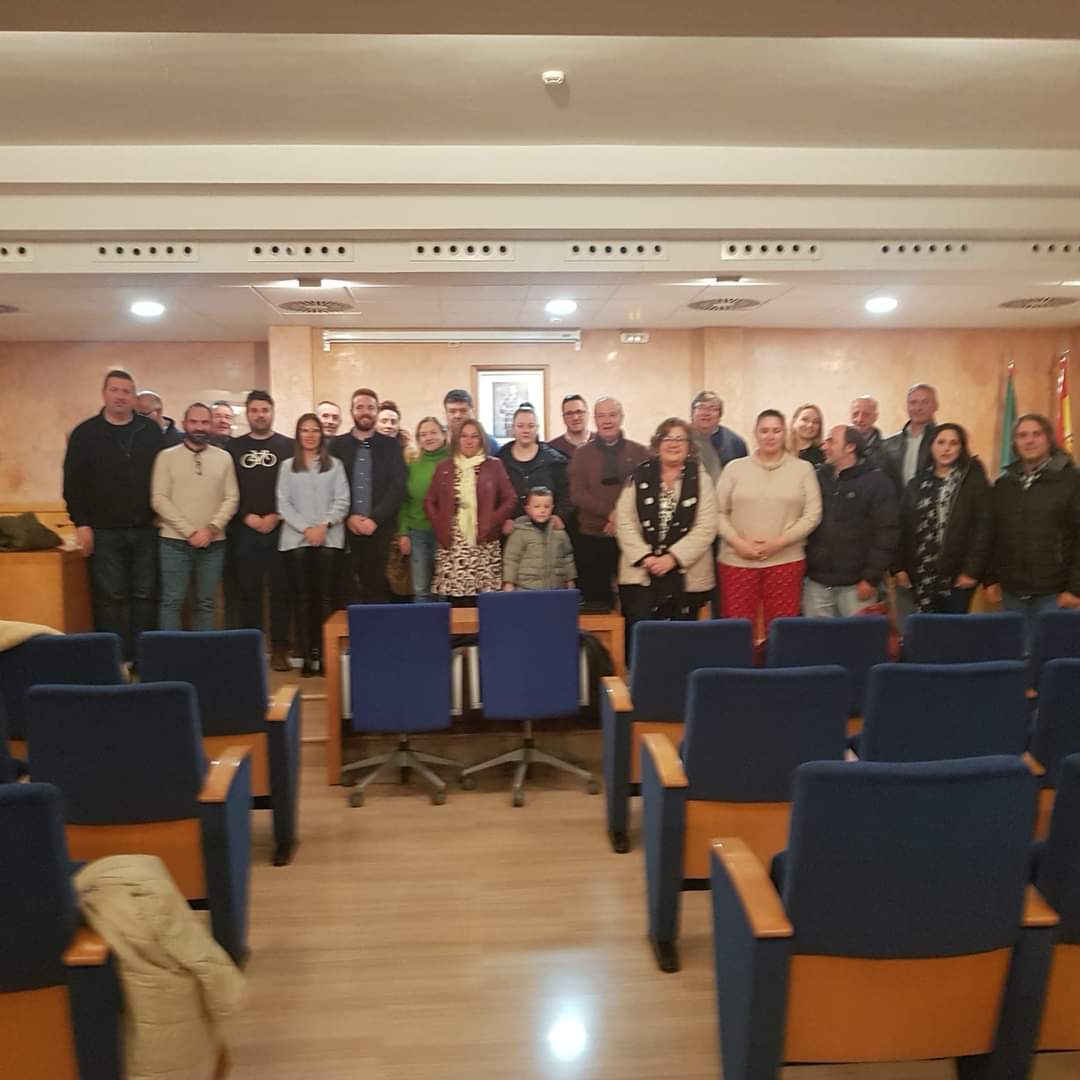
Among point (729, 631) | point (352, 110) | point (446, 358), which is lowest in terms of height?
point (729, 631)

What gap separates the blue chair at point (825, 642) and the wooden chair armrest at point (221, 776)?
6.12ft

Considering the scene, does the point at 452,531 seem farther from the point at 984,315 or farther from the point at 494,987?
the point at 984,315

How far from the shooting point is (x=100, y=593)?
17.9ft

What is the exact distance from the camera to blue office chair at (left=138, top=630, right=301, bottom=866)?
321cm

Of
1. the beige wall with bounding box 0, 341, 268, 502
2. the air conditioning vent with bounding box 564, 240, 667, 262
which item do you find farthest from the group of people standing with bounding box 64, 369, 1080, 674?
the beige wall with bounding box 0, 341, 268, 502

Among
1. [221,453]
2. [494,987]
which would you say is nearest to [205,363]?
[221,453]

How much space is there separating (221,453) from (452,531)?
159 centimetres

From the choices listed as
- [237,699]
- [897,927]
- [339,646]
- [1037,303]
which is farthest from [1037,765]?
[1037,303]

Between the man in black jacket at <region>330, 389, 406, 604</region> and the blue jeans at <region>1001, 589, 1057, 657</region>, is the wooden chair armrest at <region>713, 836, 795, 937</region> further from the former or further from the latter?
the man in black jacket at <region>330, 389, 406, 604</region>

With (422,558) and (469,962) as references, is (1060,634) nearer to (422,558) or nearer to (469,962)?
(469,962)

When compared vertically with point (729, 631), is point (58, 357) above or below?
above

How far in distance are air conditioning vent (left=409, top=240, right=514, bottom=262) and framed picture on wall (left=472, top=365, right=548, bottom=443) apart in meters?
3.29

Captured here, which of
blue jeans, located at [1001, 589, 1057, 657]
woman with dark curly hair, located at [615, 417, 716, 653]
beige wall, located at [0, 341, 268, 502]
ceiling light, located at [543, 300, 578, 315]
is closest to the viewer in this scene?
woman with dark curly hair, located at [615, 417, 716, 653]

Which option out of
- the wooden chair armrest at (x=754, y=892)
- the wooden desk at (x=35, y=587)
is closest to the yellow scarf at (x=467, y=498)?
the wooden desk at (x=35, y=587)
